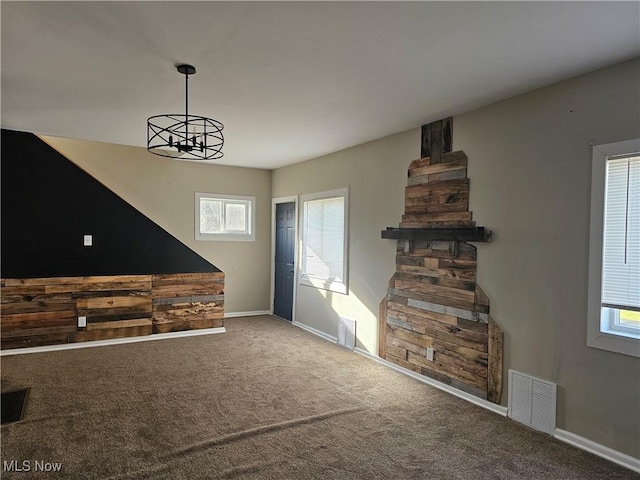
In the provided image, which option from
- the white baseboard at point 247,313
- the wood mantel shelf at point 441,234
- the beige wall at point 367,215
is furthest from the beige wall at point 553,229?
the white baseboard at point 247,313

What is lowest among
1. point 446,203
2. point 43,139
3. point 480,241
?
point 480,241

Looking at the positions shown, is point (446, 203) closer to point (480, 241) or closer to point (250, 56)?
point (480, 241)

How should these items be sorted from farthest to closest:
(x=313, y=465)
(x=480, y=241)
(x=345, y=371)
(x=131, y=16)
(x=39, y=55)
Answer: (x=345, y=371)
(x=480, y=241)
(x=39, y=55)
(x=313, y=465)
(x=131, y=16)

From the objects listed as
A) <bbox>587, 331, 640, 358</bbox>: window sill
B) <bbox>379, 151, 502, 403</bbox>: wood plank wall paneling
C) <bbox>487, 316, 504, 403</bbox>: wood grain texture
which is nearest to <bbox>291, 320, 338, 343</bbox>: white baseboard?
<bbox>379, 151, 502, 403</bbox>: wood plank wall paneling

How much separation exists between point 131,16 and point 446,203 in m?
2.91

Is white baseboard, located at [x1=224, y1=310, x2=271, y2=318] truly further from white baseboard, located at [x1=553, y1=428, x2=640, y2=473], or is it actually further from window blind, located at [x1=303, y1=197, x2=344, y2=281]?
white baseboard, located at [x1=553, y1=428, x2=640, y2=473]

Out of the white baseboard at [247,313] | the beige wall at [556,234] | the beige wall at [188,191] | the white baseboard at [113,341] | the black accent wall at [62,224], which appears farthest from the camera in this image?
the white baseboard at [247,313]

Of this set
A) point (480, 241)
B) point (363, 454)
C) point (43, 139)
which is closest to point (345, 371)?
point (363, 454)

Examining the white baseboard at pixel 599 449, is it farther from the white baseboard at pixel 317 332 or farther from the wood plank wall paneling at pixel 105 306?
the wood plank wall paneling at pixel 105 306

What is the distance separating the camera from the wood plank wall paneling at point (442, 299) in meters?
3.56

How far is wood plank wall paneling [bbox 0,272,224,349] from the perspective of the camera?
4.74 meters

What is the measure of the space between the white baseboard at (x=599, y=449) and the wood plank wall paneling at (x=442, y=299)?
0.54m

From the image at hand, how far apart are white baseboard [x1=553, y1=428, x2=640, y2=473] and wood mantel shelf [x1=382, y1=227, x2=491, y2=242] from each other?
1.52 meters

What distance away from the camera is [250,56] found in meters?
2.68
